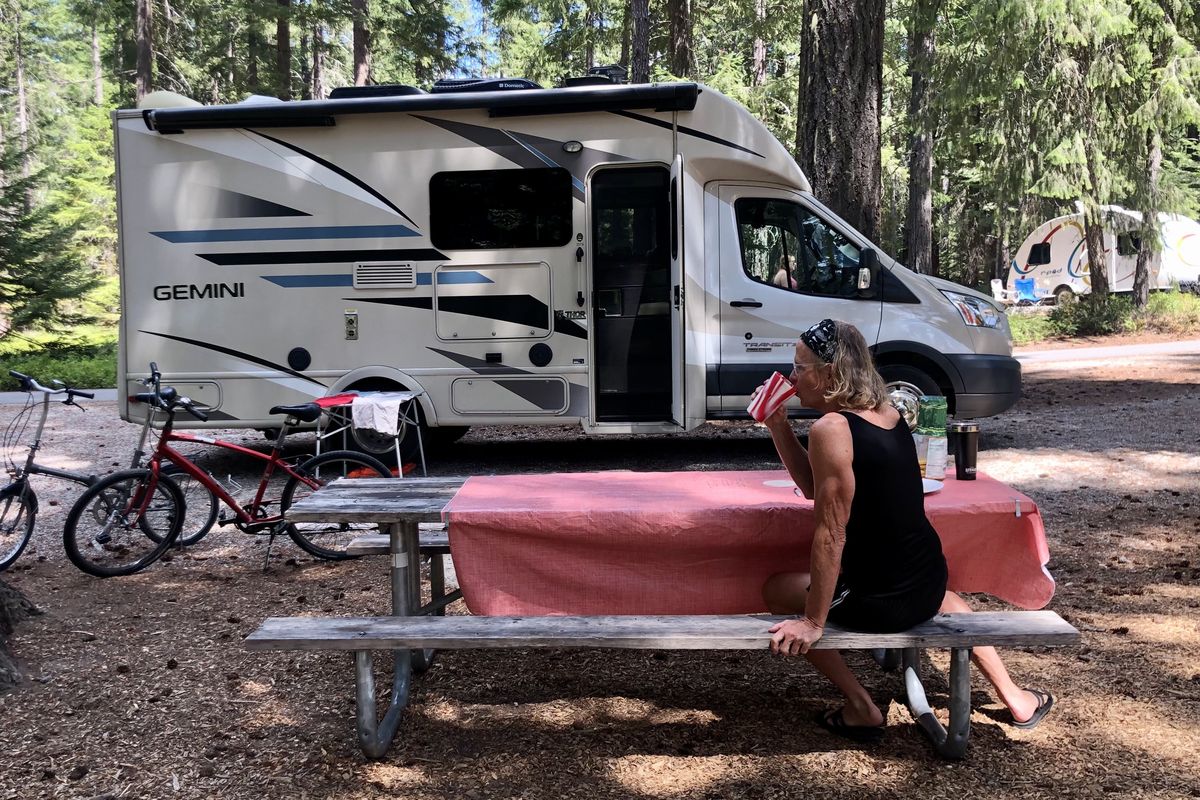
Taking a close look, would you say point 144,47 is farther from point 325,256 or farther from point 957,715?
point 957,715

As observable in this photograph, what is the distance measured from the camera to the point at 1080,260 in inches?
1118

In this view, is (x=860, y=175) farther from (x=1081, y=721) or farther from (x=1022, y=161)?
(x=1022, y=161)

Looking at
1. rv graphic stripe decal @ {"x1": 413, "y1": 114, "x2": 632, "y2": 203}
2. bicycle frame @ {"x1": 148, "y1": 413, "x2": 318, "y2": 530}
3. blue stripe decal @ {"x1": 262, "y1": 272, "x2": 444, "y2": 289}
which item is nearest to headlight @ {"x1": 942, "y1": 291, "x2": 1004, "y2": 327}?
rv graphic stripe decal @ {"x1": 413, "y1": 114, "x2": 632, "y2": 203}

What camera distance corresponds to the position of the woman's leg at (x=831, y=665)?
3396mm

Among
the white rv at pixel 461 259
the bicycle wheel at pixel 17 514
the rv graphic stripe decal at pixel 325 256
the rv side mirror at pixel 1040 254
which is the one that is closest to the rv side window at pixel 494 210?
the white rv at pixel 461 259

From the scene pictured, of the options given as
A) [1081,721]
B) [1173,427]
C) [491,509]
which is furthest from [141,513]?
[1173,427]

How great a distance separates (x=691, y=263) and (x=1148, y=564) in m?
4.02

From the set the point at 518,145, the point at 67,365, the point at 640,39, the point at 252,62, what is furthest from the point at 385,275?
the point at 252,62

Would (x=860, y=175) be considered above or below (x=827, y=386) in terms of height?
above

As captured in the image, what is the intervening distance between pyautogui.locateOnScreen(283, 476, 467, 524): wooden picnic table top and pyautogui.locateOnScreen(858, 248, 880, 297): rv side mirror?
502 cm

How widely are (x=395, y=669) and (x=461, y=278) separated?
4.81 m

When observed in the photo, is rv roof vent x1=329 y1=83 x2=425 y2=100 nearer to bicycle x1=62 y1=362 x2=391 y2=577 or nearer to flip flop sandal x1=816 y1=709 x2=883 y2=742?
bicycle x1=62 y1=362 x2=391 y2=577

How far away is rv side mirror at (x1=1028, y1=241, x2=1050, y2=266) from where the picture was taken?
1141 inches

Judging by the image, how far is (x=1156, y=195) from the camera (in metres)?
18.0
